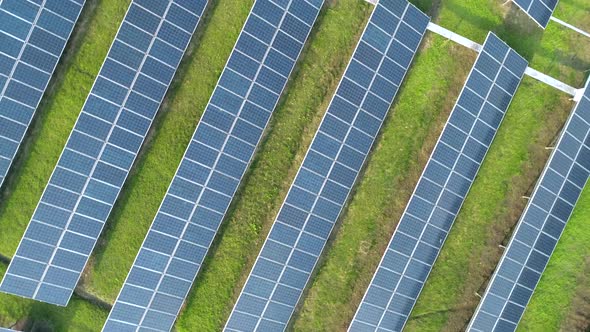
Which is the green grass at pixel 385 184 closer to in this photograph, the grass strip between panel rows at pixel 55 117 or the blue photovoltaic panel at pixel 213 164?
the blue photovoltaic panel at pixel 213 164

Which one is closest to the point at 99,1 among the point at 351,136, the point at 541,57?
the point at 351,136

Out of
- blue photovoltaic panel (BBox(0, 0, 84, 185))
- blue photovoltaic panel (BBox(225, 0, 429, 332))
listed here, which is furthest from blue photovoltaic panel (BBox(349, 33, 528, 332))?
blue photovoltaic panel (BBox(0, 0, 84, 185))

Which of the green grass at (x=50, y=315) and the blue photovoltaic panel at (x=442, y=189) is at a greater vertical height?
the blue photovoltaic panel at (x=442, y=189)

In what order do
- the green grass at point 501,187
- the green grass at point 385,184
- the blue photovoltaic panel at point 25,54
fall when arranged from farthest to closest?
the green grass at point 501,187
the green grass at point 385,184
the blue photovoltaic panel at point 25,54

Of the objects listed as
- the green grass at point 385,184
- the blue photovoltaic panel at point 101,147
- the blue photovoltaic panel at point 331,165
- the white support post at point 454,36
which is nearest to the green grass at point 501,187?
the white support post at point 454,36

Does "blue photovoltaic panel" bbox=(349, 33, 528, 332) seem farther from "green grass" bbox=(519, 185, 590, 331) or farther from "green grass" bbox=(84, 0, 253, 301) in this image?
"green grass" bbox=(84, 0, 253, 301)

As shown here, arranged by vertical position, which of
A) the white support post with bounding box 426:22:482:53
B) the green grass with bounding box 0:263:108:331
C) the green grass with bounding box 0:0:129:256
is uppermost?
the white support post with bounding box 426:22:482:53
